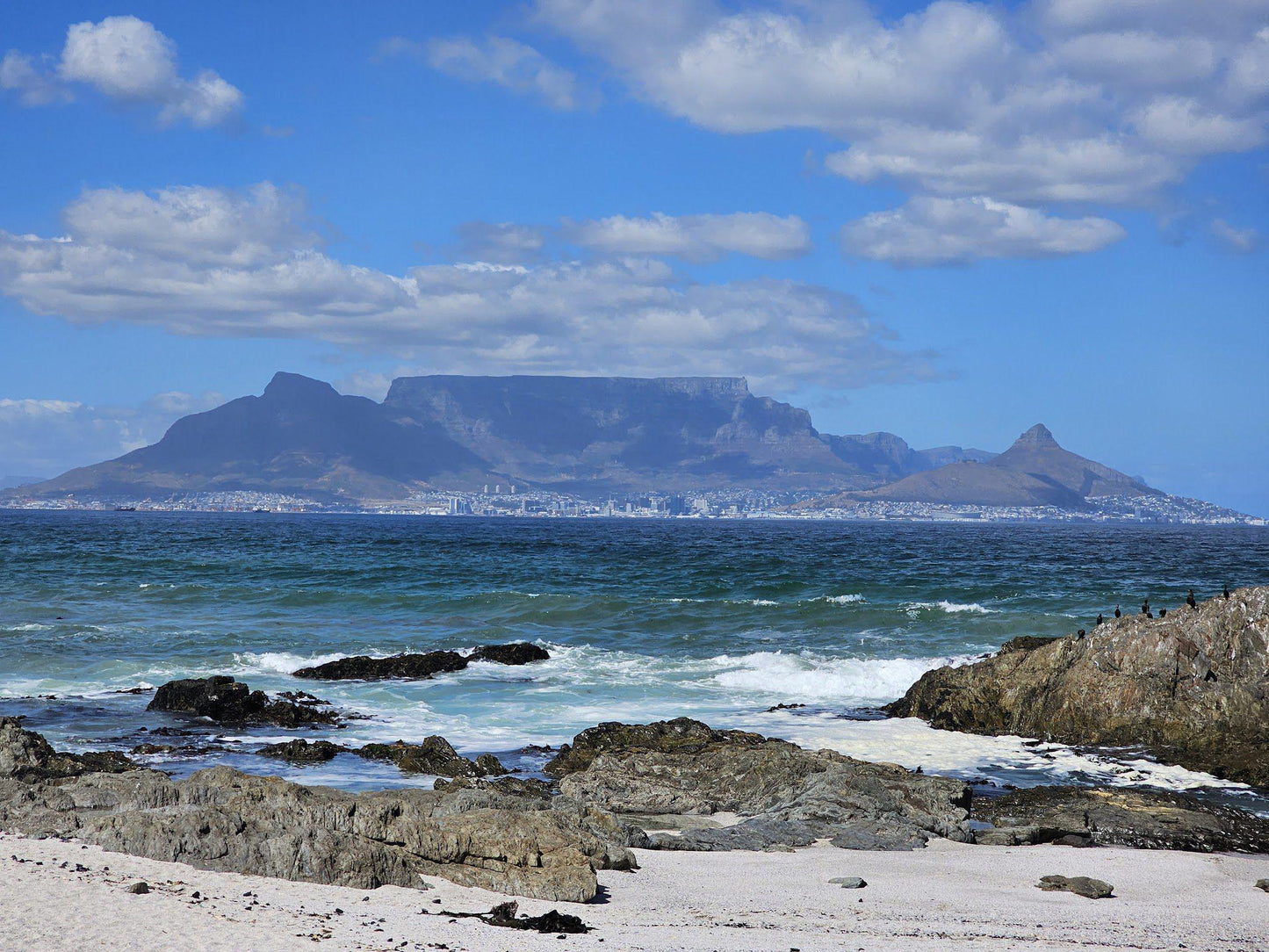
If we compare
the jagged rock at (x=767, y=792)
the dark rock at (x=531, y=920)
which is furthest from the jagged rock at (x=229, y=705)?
the dark rock at (x=531, y=920)

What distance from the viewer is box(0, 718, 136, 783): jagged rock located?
1415cm

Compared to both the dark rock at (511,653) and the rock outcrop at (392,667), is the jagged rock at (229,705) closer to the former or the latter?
the rock outcrop at (392,667)

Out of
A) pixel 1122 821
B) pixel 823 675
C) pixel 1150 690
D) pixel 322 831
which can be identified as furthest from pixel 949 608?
pixel 322 831

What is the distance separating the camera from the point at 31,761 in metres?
14.5

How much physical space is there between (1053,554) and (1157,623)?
209 ft

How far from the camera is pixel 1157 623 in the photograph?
2055 centimetres

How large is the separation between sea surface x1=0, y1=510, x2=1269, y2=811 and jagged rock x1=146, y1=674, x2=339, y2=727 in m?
0.60

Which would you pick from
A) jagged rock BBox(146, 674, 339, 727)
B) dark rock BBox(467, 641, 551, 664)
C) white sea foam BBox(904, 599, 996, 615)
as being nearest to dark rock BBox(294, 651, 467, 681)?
dark rock BBox(467, 641, 551, 664)

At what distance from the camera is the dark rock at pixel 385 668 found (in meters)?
27.3

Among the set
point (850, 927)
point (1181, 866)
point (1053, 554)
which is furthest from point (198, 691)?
point (1053, 554)

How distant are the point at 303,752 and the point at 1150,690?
15339 millimetres

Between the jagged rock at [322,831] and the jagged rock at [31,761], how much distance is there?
6.32 ft

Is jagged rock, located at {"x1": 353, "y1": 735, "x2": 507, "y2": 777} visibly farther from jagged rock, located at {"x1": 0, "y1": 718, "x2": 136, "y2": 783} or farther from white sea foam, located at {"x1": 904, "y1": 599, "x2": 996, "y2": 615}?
white sea foam, located at {"x1": 904, "y1": 599, "x2": 996, "y2": 615}

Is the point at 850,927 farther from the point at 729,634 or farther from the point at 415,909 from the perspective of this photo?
the point at 729,634
